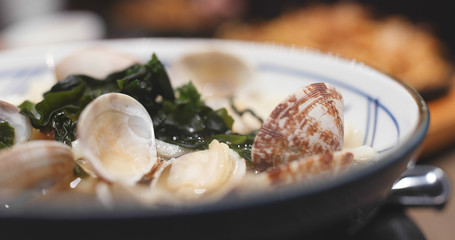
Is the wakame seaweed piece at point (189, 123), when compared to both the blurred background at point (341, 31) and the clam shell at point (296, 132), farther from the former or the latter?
the blurred background at point (341, 31)

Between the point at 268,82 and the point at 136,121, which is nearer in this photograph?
the point at 136,121

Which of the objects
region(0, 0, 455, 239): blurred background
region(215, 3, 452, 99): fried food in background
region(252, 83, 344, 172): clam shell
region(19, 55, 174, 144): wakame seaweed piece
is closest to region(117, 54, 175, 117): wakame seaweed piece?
region(19, 55, 174, 144): wakame seaweed piece

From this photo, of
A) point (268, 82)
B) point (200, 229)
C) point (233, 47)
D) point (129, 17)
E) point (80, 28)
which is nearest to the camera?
point (200, 229)

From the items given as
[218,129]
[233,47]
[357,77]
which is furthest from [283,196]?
[233,47]

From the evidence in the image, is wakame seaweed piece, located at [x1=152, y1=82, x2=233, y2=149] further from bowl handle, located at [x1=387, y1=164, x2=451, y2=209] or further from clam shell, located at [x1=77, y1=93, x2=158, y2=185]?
bowl handle, located at [x1=387, y1=164, x2=451, y2=209]

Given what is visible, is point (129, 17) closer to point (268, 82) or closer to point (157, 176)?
point (268, 82)

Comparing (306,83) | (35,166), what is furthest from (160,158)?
(306,83)

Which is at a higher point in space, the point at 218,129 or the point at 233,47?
the point at 233,47
